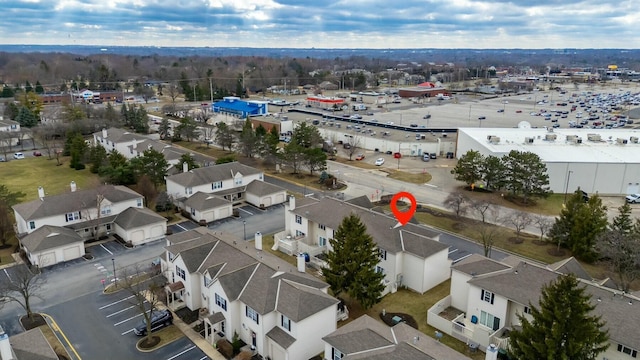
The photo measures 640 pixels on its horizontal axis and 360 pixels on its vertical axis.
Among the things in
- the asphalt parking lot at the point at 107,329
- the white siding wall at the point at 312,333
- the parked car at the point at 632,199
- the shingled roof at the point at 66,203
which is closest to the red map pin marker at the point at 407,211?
the white siding wall at the point at 312,333

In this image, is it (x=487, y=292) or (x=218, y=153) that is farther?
(x=218, y=153)

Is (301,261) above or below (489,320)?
above

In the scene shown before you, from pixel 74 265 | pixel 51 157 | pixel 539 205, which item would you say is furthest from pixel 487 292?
pixel 51 157

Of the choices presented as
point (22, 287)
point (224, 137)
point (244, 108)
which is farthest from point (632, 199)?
point (244, 108)

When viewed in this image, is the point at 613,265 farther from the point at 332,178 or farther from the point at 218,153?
the point at 218,153

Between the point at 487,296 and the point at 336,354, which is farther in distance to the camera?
the point at 487,296

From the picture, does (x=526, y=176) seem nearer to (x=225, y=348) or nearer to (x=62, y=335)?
(x=225, y=348)
